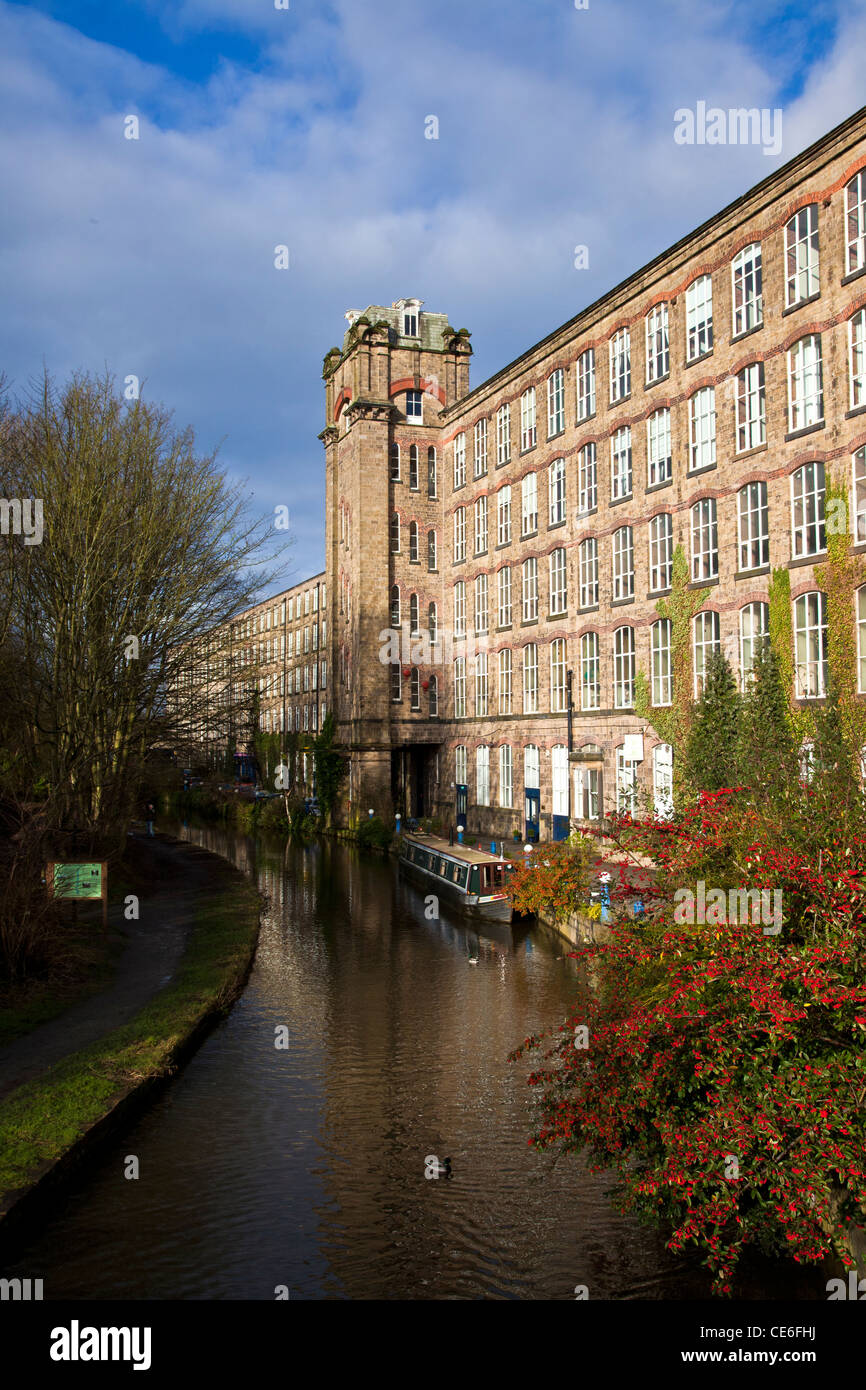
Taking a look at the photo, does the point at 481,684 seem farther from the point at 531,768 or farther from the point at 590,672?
the point at 590,672

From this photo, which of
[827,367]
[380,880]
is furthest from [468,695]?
[827,367]

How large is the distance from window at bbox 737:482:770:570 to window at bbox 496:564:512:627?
15109 mm

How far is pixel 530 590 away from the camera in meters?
38.9

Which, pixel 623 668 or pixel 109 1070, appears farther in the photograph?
pixel 623 668

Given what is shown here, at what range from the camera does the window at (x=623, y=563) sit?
31.9 metres

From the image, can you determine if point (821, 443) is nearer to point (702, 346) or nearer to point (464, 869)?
point (702, 346)

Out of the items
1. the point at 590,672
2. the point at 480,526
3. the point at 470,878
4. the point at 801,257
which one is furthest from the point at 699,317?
the point at 470,878

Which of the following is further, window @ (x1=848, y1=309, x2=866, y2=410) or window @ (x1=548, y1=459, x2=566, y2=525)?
window @ (x1=548, y1=459, x2=566, y2=525)

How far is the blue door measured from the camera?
1465 inches

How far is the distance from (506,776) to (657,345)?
1751 cm

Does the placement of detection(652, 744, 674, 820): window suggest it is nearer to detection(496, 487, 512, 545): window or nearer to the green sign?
detection(496, 487, 512, 545): window

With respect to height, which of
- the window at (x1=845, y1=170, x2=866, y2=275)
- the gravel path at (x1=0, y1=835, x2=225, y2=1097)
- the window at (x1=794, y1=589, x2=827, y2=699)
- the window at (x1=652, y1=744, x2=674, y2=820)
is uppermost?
the window at (x1=845, y1=170, x2=866, y2=275)

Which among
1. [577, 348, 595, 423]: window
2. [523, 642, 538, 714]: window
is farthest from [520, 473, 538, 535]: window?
[523, 642, 538, 714]: window

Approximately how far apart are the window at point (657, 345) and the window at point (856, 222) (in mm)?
7275
